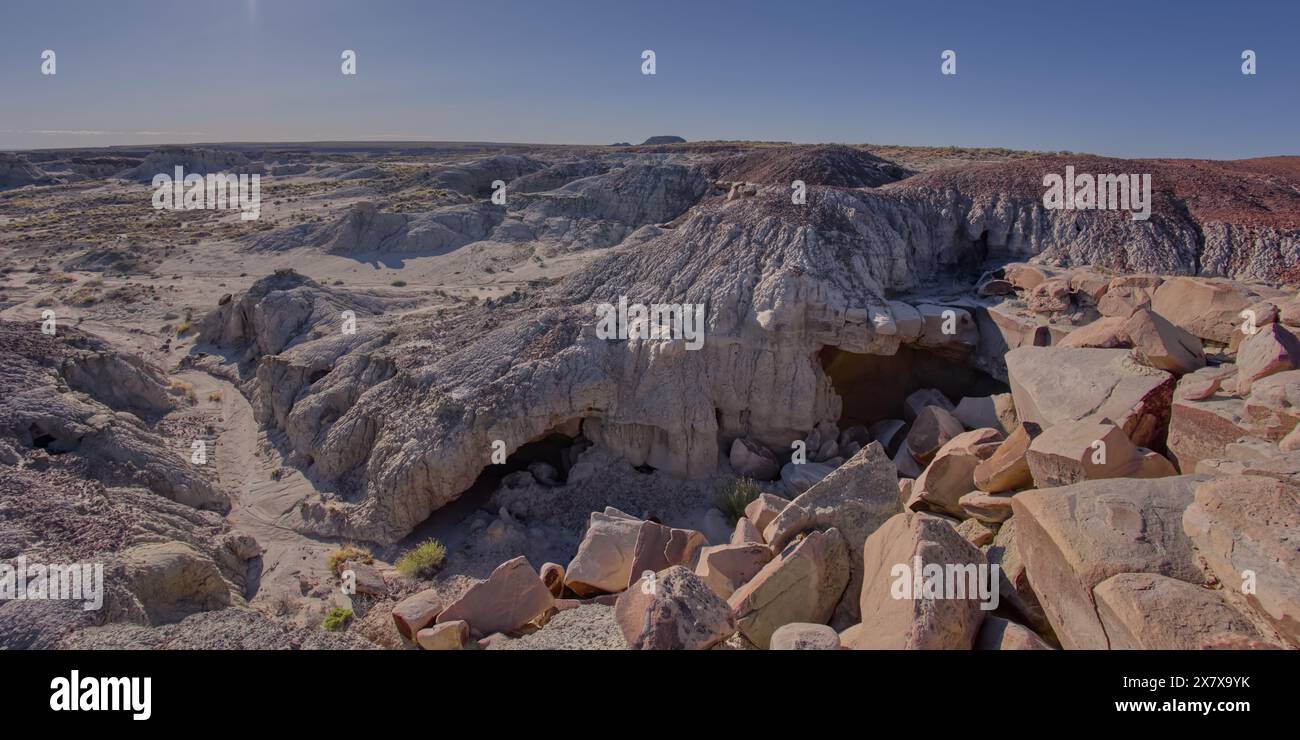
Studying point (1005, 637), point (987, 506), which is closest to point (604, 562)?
point (987, 506)

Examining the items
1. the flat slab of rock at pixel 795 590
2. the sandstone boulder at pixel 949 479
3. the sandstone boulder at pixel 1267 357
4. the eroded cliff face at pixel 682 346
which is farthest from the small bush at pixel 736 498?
the sandstone boulder at pixel 1267 357

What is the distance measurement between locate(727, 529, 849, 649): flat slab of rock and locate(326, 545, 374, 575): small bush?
7.69 metres

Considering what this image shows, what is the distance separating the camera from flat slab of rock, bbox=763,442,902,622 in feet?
22.6

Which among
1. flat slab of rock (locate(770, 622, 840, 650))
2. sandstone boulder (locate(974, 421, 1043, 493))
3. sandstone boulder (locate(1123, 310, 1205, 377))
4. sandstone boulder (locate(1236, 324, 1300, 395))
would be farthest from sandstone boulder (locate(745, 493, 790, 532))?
sandstone boulder (locate(1236, 324, 1300, 395))

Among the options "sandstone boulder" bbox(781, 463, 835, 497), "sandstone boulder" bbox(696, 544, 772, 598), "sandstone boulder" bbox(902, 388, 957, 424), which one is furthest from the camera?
"sandstone boulder" bbox(902, 388, 957, 424)

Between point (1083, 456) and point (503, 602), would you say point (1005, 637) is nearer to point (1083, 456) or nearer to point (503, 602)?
point (1083, 456)

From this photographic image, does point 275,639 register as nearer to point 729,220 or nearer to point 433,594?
point 433,594

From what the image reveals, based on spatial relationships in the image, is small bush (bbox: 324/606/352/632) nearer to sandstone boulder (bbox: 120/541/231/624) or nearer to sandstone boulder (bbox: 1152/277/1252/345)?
sandstone boulder (bbox: 120/541/231/624)

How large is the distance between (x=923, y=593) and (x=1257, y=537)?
232 centimetres

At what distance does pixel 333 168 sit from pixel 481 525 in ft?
226

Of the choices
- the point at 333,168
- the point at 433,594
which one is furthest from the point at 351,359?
the point at 333,168

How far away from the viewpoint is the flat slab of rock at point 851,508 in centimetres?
689

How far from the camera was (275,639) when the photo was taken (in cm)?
578

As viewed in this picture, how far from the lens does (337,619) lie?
935cm
